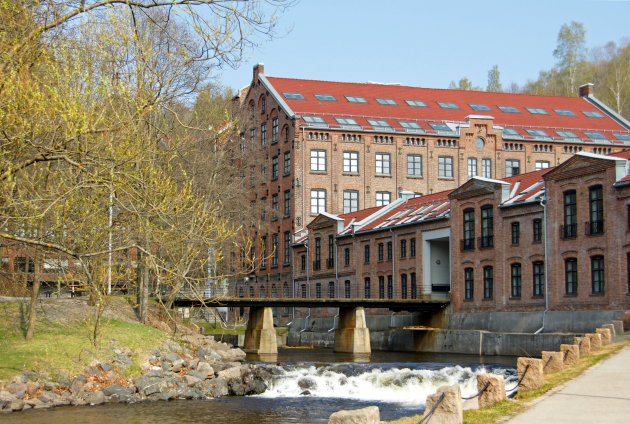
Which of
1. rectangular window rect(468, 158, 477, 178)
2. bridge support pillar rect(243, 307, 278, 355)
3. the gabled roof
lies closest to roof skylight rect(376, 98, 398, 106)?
the gabled roof

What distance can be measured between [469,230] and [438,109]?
24899 millimetres

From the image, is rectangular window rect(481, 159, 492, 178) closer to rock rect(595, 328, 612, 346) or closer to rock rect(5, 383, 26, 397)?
rock rect(595, 328, 612, 346)

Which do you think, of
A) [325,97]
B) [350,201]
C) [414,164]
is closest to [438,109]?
[414,164]

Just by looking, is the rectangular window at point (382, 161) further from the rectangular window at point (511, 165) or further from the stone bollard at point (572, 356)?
the stone bollard at point (572, 356)

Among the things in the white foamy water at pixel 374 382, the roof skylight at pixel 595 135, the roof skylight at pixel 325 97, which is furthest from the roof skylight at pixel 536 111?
the white foamy water at pixel 374 382

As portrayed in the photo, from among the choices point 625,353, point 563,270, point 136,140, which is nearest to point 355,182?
point 563,270

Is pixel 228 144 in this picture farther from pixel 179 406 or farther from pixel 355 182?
pixel 179 406

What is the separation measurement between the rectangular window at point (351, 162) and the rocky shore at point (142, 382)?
32.4 meters

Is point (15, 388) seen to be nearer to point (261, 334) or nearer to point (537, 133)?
point (261, 334)

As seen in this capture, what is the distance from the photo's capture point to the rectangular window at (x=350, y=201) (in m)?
62.8

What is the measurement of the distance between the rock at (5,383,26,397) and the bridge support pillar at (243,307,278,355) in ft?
74.1

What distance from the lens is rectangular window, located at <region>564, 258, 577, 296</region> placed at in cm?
3728

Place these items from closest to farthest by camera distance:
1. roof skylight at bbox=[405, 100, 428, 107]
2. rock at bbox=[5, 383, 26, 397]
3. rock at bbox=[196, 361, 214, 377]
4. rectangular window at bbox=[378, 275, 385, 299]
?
1. rock at bbox=[5, 383, 26, 397]
2. rock at bbox=[196, 361, 214, 377]
3. rectangular window at bbox=[378, 275, 385, 299]
4. roof skylight at bbox=[405, 100, 428, 107]

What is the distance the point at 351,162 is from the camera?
62375 mm
